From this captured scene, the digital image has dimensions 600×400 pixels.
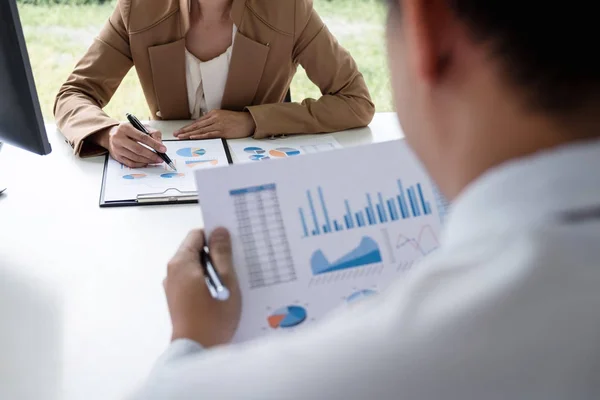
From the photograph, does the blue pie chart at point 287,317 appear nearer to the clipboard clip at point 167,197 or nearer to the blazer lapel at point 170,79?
the clipboard clip at point 167,197

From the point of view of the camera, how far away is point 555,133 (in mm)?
373

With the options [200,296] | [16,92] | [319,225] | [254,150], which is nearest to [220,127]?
[254,150]

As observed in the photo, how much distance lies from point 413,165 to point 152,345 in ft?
1.32

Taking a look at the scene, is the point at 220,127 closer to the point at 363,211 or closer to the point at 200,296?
the point at 363,211

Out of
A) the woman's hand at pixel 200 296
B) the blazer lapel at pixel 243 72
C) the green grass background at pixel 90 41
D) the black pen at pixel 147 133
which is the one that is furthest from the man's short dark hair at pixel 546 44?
the green grass background at pixel 90 41

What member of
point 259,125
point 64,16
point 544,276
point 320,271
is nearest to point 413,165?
point 320,271

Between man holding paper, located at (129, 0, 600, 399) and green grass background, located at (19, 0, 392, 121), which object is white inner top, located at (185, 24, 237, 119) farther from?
green grass background, located at (19, 0, 392, 121)

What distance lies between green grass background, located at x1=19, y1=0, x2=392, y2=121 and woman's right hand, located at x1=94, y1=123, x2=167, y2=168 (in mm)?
2049

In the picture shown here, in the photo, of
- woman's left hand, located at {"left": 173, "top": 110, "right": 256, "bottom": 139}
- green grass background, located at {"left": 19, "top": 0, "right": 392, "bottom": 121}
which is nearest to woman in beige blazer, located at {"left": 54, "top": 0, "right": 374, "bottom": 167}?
woman's left hand, located at {"left": 173, "top": 110, "right": 256, "bottom": 139}

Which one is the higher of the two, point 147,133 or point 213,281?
point 147,133

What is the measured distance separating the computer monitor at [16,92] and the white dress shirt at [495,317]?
85 cm

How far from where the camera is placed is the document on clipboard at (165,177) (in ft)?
3.84

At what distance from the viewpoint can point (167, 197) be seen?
117cm

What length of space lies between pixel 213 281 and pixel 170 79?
41.1 inches
